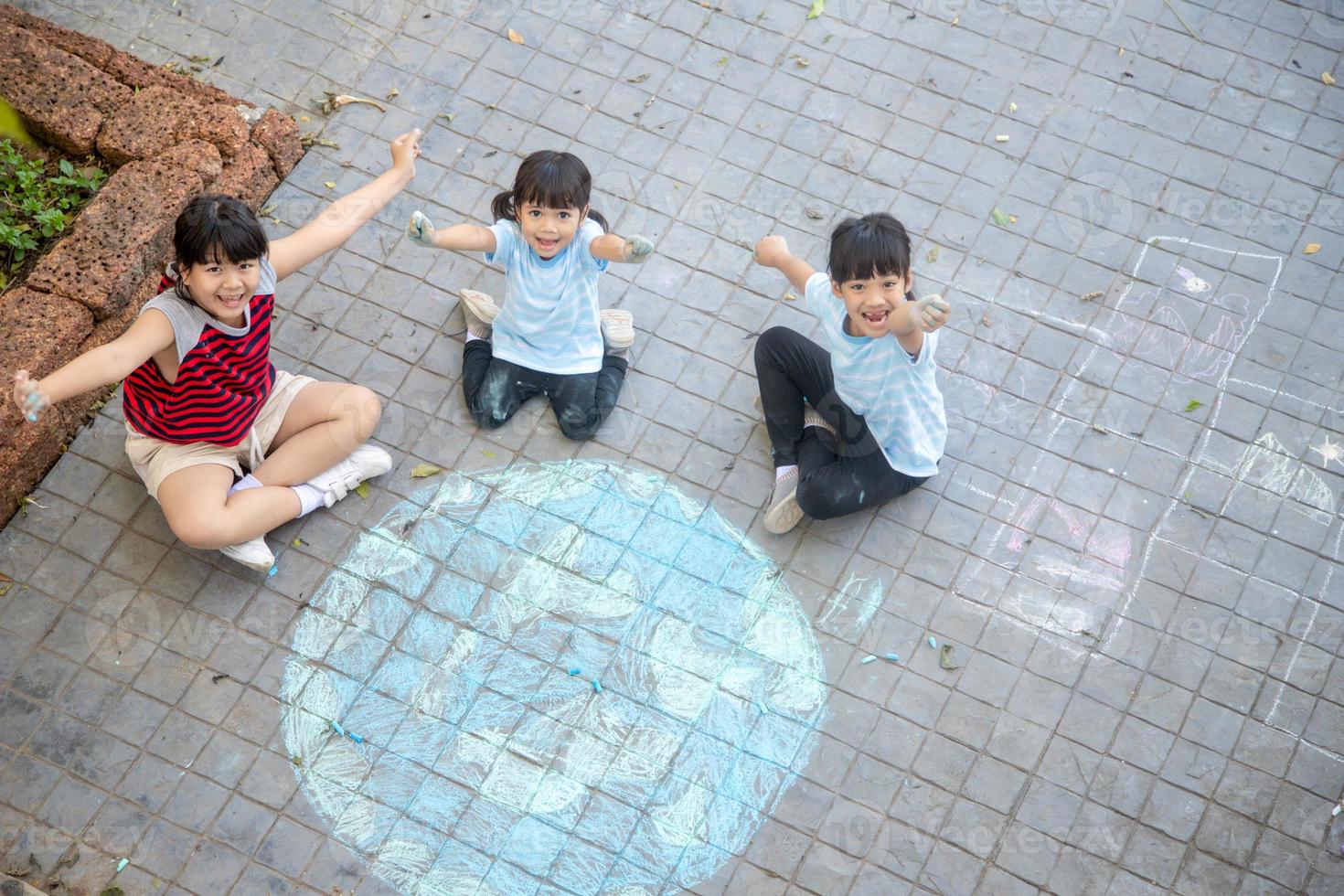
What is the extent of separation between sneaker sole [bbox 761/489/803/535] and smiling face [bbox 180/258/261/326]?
68.7 inches

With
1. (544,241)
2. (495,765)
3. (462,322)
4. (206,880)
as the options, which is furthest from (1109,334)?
(206,880)

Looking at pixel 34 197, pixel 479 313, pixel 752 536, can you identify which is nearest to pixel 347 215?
pixel 479 313

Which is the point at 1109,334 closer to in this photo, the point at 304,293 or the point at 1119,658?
the point at 1119,658

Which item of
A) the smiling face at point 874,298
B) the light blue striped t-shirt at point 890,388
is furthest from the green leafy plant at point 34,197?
the smiling face at point 874,298

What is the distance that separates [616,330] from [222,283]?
135cm

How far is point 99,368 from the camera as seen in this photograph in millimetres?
3199

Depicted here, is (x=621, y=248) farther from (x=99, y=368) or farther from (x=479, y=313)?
(x=99, y=368)

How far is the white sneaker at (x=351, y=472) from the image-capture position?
391cm

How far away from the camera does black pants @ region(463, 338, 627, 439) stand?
406 centimetres

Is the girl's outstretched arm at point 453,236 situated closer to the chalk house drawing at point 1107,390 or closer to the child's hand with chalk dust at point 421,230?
the child's hand with chalk dust at point 421,230

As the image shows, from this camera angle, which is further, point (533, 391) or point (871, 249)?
point (533, 391)

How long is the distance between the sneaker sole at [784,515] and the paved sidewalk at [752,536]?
0.27 ft
